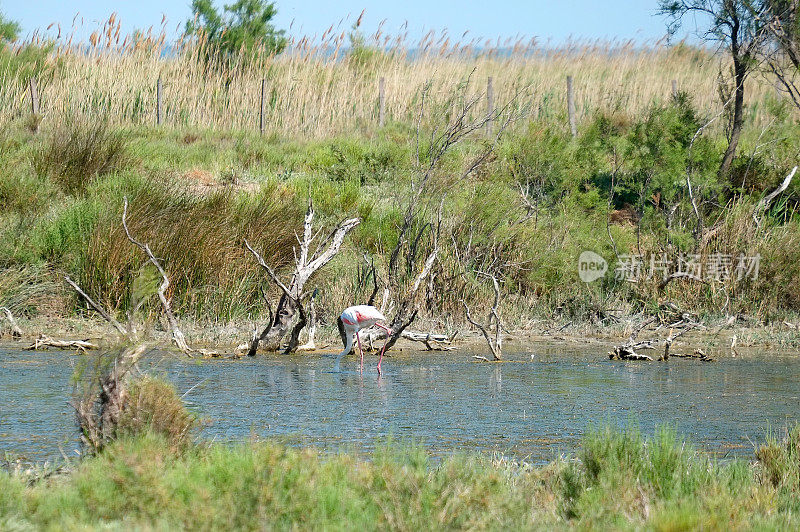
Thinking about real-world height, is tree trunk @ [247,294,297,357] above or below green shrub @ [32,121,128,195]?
below

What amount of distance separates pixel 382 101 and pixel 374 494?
61.8 feet

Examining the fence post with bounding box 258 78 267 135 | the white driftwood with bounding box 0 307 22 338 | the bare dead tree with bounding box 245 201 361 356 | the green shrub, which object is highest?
the fence post with bounding box 258 78 267 135

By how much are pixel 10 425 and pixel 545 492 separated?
3.26 meters

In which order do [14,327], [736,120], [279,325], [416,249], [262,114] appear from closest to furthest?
1. [279,325]
2. [14,327]
3. [416,249]
4. [736,120]
5. [262,114]

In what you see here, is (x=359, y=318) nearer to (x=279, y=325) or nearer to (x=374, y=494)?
(x=279, y=325)

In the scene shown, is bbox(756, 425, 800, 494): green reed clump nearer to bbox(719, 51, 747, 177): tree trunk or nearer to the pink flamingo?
the pink flamingo

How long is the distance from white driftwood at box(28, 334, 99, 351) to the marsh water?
0.13 m

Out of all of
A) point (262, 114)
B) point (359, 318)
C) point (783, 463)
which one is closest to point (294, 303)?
point (359, 318)

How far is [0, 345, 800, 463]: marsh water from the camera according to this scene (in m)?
6.01

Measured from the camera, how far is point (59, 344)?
9.18m

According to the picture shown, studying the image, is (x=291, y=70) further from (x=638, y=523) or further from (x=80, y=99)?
(x=638, y=523)

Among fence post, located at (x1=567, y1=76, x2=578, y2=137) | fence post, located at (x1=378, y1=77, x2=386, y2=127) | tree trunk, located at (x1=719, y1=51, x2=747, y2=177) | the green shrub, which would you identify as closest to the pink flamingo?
the green shrub

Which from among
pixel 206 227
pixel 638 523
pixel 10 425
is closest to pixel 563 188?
pixel 206 227

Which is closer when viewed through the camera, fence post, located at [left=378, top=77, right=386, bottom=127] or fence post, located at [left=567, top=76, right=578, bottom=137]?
fence post, located at [left=567, top=76, right=578, bottom=137]
